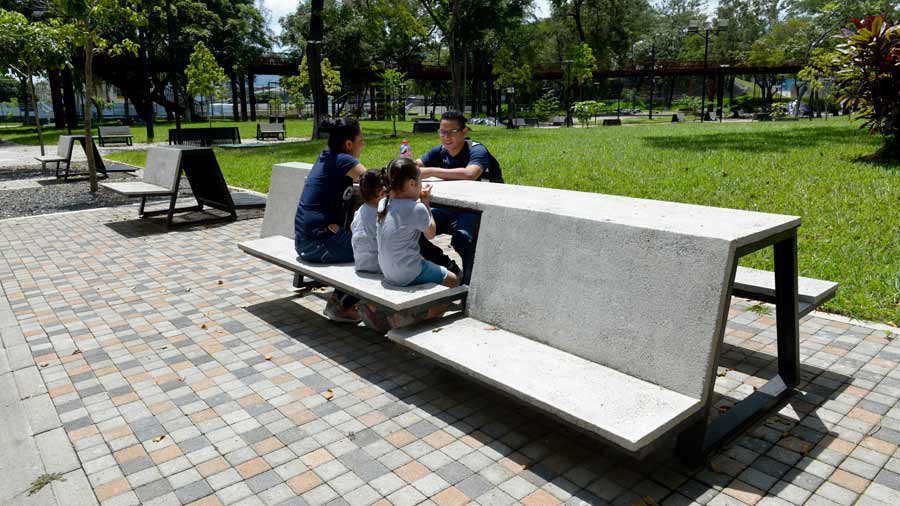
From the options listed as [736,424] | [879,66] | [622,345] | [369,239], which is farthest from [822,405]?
[879,66]

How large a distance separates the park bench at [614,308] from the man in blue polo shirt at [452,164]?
662 millimetres

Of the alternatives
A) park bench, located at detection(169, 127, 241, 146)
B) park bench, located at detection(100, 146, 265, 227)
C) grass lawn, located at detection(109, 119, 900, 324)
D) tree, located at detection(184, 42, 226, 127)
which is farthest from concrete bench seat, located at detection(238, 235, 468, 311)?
tree, located at detection(184, 42, 226, 127)

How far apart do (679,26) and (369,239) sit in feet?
264

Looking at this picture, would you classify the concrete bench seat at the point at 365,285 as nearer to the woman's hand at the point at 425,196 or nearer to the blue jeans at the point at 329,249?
the blue jeans at the point at 329,249

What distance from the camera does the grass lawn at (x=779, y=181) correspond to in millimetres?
5715

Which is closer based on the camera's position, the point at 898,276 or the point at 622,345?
the point at 622,345

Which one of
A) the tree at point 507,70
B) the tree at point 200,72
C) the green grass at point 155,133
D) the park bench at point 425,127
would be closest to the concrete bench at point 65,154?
the green grass at point 155,133

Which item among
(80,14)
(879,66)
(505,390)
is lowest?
(505,390)

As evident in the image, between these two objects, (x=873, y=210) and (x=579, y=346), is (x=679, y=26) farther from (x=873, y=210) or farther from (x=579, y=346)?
(x=579, y=346)

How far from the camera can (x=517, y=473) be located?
10.0 feet

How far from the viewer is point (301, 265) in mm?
4895

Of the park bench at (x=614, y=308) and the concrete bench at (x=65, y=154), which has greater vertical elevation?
the concrete bench at (x=65, y=154)

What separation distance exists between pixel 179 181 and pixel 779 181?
8.36 m

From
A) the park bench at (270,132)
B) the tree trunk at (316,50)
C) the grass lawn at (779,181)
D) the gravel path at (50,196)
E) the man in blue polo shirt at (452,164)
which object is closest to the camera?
the man in blue polo shirt at (452,164)
